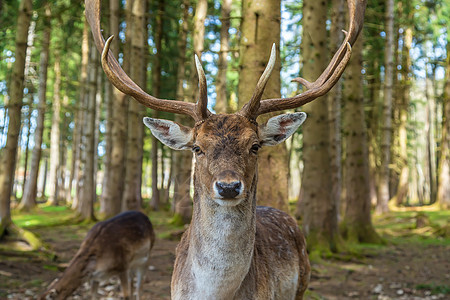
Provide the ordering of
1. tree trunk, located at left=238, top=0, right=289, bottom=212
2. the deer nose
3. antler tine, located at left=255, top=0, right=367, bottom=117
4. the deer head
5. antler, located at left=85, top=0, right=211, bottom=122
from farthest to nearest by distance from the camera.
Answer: tree trunk, located at left=238, top=0, right=289, bottom=212 → antler tine, located at left=255, top=0, right=367, bottom=117 → antler, located at left=85, top=0, right=211, bottom=122 → the deer head → the deer nose

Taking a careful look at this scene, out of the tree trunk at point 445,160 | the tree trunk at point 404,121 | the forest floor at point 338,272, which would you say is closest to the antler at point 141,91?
the forest floor at point 338,272

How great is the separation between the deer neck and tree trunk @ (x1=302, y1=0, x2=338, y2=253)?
256 inches

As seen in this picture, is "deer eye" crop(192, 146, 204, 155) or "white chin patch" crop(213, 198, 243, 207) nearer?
"white chin patch" crop(213, 198, 243, 207)

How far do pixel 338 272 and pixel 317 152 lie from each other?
258cm

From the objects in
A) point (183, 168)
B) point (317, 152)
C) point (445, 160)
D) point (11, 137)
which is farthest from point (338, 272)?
point (445, 160)

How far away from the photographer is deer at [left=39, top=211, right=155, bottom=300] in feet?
21.5

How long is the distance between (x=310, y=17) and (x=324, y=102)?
1989 millimetres

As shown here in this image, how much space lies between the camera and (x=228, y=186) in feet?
10.7

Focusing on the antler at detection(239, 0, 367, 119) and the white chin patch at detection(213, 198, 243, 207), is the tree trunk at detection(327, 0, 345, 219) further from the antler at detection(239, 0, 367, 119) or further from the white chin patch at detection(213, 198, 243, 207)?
the white chin patch at detection(213, 198, 243, 207)

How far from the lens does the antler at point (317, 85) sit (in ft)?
13.3

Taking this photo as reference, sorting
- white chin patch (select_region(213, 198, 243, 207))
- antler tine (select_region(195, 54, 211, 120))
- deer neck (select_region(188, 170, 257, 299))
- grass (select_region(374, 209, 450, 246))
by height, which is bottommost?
grass (select_region(374, 209, 450, 246))

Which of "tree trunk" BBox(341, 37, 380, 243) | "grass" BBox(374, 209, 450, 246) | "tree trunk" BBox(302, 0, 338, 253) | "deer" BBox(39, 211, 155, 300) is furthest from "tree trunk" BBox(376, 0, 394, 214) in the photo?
"deer" BBox(39, 211, 155, 300)

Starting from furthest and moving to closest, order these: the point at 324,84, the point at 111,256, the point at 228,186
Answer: the point at 111,256
the point at 324,84
the point at 228,186

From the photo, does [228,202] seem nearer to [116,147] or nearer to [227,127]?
[227,127]
